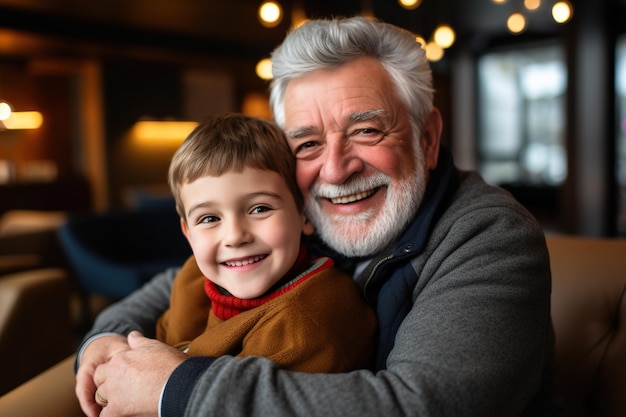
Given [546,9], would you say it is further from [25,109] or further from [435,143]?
[25,109]

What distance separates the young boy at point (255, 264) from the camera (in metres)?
1.12

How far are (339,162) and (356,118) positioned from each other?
0.11 m

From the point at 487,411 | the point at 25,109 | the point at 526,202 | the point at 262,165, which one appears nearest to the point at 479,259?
the point at 487,411

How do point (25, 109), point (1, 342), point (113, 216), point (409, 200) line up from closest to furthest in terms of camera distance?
1. point (409, 200)
2. point (1, 342)
3. point (113, 216)
4. point (25, 109)

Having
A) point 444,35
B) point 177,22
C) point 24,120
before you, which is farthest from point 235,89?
point 444,35

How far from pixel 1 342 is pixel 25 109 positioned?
871 cm

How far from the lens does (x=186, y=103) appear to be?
10.3m

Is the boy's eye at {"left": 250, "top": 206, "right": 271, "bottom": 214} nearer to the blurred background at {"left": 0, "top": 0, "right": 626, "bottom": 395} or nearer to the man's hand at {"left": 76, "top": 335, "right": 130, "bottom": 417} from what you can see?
the man's hand at {"left": 76, "top": 335, "right": 130, "bottom": 417}

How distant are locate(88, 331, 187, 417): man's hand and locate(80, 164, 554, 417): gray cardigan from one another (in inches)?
2.5

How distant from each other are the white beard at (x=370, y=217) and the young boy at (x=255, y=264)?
98 mm

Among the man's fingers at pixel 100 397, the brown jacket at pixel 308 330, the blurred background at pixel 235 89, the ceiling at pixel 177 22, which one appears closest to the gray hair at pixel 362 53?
the brown jacket at pixel 308 330

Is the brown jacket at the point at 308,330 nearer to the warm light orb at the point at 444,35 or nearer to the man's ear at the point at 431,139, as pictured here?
the man's ear at the point at 431,139

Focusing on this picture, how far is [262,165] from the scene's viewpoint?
128cm

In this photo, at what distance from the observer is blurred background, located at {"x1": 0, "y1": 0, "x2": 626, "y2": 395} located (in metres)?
4.93
